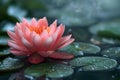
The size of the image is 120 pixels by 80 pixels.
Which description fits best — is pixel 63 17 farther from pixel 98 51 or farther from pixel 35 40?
pixel 35 40

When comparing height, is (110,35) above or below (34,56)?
above

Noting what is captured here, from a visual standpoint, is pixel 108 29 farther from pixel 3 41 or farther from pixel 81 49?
pixel 3 41

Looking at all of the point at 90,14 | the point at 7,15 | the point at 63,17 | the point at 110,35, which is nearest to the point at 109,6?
the point at 90,14

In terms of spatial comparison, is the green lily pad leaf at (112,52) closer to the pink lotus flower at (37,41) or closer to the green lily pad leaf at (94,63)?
the green lily pad leaf at (94,63)

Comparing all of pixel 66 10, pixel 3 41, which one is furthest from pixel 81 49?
pixel 66 10

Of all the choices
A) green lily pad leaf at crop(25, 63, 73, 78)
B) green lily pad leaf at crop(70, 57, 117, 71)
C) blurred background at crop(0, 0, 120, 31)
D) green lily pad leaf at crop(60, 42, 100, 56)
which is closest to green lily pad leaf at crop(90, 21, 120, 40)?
blurred background at crop(0, 0, 120, 31)

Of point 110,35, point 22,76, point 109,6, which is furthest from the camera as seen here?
point 109,6
